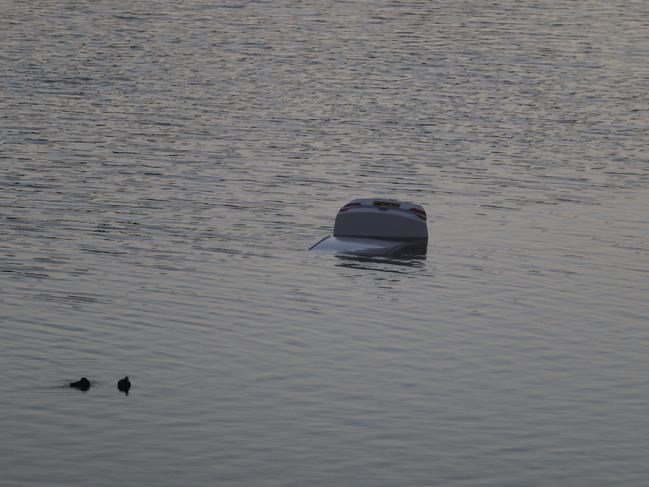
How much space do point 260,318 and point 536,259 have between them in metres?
15.8

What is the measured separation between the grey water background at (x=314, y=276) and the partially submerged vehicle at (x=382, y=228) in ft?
5.18

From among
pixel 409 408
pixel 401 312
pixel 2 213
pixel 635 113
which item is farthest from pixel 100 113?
pixel 409 408

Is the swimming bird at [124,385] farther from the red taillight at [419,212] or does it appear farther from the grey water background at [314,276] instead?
the red taillight at [419,212]

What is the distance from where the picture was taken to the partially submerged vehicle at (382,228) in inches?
2625

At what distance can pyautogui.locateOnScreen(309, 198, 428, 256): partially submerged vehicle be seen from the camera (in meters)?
66.7

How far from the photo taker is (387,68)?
125250mm

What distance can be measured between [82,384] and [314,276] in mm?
17276


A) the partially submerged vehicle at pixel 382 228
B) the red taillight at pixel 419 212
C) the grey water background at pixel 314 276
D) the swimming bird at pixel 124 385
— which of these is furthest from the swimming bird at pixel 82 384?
the red taillight at pixel 419 212

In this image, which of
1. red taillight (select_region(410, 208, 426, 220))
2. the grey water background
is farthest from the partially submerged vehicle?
the grey water background

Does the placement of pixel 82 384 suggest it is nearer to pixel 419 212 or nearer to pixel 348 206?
pixel 348 206

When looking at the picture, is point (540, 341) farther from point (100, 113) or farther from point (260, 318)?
point (100, 113)

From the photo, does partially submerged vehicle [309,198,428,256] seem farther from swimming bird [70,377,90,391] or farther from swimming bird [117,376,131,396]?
swimming bird [70,377,90,391]

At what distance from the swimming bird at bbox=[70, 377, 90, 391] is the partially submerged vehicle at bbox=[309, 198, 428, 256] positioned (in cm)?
2263

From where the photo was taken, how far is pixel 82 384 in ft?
148
